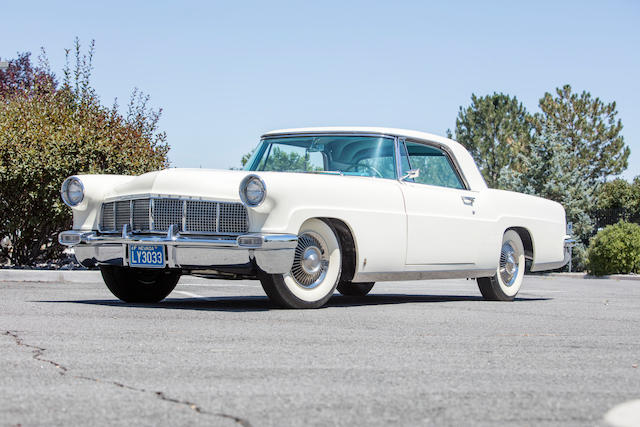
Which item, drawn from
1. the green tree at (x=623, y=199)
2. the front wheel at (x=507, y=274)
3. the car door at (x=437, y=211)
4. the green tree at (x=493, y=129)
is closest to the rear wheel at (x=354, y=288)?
the front wheel at (x=507, y=274)

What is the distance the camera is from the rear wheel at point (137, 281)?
323 inches

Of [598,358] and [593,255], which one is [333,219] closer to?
[598,358]

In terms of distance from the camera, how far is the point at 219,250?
699cm

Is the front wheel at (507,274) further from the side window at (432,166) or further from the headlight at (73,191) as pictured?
the headlight at (73,191)

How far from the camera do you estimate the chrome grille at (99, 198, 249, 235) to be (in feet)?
23.4

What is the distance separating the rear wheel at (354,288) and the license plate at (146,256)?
127 inches

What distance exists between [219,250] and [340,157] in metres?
1.90

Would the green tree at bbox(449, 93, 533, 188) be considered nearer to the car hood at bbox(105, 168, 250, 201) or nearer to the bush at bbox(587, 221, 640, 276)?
the bush at bbox(587, 221, 640, 276)

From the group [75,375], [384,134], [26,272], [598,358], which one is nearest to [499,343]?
[598,358]

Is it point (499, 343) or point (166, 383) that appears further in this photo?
point (499, 343)

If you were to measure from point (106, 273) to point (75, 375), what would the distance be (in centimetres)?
426

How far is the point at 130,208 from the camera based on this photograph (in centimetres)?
762

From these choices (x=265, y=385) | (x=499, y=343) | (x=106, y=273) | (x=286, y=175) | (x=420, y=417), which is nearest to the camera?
(x=420, y=417)

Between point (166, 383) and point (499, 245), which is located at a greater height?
point (499, 245)
